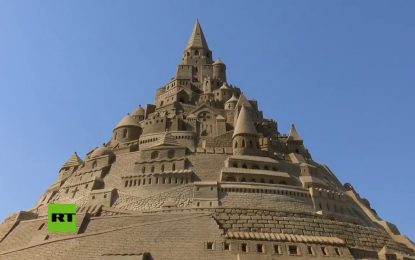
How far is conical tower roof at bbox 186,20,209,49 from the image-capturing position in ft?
216

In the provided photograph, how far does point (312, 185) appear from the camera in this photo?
3706 cm

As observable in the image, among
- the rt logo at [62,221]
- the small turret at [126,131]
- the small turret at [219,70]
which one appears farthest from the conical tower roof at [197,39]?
the rt logo at [62,221]

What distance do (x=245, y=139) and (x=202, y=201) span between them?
29.8 ft

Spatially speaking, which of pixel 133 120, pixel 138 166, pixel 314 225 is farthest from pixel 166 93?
pixel 314 225


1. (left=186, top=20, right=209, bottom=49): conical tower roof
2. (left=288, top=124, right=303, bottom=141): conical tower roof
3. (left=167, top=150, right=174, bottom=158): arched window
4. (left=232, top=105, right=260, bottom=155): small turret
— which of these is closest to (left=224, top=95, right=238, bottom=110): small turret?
(left=288, top=124, right=303, bottom=141): conical tower roof

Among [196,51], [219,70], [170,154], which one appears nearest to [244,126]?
[170,154]

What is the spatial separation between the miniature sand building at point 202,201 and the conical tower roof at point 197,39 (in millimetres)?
17599

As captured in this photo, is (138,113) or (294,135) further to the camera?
(138,113)

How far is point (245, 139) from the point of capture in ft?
130

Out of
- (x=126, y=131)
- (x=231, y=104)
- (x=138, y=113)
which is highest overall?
(x=138, y=113)

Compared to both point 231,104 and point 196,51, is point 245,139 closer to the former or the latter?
point 231,104

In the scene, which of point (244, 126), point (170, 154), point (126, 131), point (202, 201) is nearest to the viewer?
point (202, 201)

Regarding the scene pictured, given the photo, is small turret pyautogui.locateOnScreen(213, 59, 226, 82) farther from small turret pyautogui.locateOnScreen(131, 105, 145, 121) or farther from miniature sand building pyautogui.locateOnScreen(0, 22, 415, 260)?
small turret pyautogui.locateOnScreen(131, 105, 145, 121)

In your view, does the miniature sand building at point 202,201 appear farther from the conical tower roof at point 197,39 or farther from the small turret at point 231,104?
the conical tower roof at point 197,39
